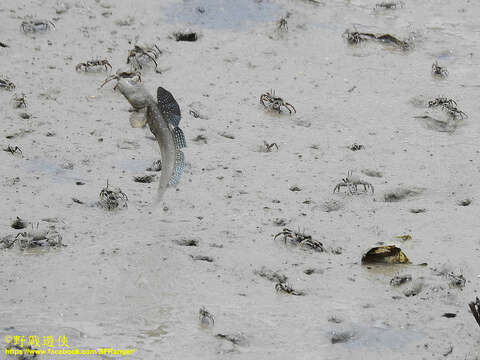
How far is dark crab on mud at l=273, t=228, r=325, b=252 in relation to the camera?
475cm

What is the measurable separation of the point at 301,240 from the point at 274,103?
1919 millimetres

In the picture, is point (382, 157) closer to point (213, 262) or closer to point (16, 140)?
point (213, 262)

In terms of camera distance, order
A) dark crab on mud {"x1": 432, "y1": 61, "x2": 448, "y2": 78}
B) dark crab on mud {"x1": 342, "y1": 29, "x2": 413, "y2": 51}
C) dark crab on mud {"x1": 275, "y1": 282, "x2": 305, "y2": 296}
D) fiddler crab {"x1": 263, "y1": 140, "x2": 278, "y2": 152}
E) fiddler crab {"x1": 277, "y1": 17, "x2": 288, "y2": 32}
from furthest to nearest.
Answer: fiddler crab {"x1": 277, "y1": 17, "x2": 288, "y2": 32} → dark crab on mud {"x1": 342, "y1": 29, "x2": 413, "y2": 51} → dark crab on mud {"x1": 432, "y1": 61, "x2": 448, "y2": 78} → fiddler crab {"x1": 263, "y1": 140, "x2": 278, "y2": 152} → dark crab on mud {"x1": 275, "y1": 282, "x2": 305, "y2": 296}

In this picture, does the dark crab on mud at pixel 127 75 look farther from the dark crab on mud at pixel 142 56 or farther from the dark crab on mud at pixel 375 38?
the dark crab on mud at pixel 375 38

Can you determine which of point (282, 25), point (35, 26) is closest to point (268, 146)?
point (282, 25)

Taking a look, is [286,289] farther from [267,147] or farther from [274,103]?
[274,103]

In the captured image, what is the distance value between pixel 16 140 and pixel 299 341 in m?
2.89

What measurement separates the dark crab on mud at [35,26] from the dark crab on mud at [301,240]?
3657 mm

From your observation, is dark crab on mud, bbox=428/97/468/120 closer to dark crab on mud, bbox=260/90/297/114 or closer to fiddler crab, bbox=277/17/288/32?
dark crab on mud, bbox=260/90/297/114

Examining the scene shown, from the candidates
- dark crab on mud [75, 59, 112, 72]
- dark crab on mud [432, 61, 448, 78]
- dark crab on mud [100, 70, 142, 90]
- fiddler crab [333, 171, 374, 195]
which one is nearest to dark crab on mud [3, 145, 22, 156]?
dark crab on mud [100, 70, 142, 90]

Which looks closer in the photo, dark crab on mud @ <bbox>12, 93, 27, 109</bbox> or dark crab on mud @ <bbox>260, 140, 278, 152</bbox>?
dark crab on mud @ <bbox>260, 140, 278, 152</bbox>

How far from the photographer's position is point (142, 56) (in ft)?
23.0

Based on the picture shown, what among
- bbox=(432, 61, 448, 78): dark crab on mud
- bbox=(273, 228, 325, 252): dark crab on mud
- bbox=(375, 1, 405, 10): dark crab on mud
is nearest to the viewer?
bbox=(273, 228, 325, 252): dark crab on mud

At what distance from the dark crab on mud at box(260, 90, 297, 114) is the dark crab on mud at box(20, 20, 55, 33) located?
225cm
